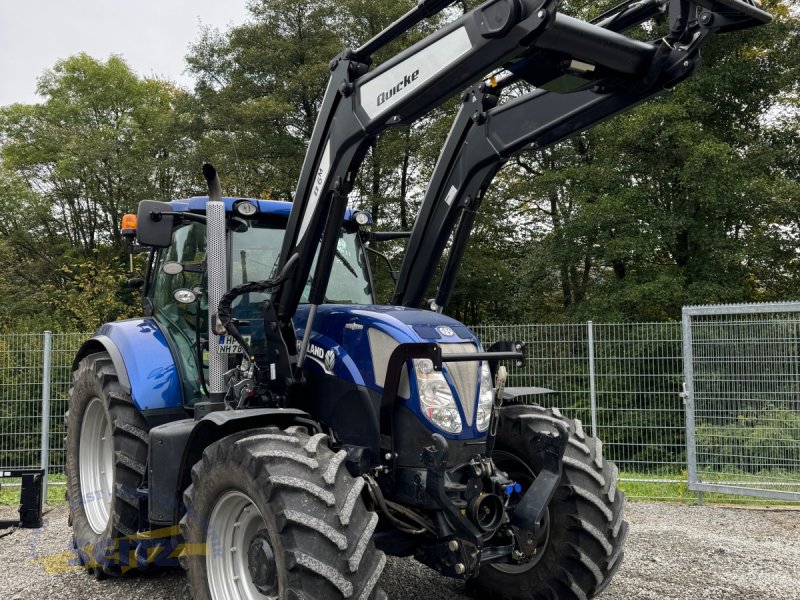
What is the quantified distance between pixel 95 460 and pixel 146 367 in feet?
4.14

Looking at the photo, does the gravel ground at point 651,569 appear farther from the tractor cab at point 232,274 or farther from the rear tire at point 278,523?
the tractor cab at point 232,274

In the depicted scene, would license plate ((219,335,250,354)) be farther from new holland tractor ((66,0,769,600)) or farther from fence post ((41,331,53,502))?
fence post ((41,331,53,502))

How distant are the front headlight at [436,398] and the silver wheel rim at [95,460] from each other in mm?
2986

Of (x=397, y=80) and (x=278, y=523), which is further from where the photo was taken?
(x=397, y=80)

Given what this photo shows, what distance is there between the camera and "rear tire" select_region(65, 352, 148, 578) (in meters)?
4.62

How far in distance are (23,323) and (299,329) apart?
18771 millimetres

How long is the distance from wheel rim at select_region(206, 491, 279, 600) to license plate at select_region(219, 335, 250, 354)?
101cm

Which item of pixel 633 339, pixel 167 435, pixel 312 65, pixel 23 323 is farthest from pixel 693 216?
pixel 23 323

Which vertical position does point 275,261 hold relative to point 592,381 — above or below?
above

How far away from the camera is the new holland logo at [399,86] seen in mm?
3287

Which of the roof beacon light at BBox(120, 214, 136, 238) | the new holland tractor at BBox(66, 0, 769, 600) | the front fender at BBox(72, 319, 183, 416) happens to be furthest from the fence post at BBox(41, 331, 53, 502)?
the roof beacon light at BBox(120, 214, 136, 238)

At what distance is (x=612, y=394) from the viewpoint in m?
8.65

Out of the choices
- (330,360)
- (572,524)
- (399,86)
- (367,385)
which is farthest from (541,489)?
(399,86)

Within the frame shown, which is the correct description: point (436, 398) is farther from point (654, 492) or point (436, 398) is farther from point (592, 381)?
point (654, 492)
